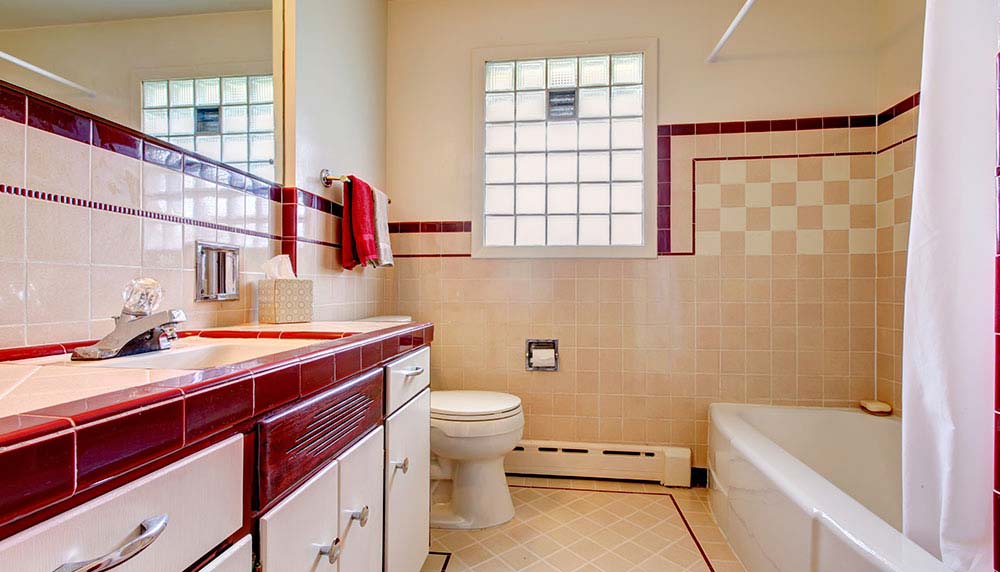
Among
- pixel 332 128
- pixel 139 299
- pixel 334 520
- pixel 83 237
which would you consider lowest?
pixel 334 520

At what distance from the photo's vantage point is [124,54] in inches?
40.5

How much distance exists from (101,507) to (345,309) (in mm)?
1615

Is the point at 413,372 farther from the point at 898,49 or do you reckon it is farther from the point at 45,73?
the point at 898,49

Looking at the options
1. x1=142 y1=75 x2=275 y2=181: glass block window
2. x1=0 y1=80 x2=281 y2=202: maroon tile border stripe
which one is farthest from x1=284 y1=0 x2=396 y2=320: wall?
x1=0 y1=80 x2=281 y2=202: maroon tile border stripe

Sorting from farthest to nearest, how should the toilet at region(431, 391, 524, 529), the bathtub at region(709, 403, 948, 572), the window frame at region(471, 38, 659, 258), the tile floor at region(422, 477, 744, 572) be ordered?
the window frame at region(471, 38, 659, 258) < the toilet at region(431, 391, 524, 529) < the tile floor at region(422, 477, 744, 572) < the bathtub at region(709, 403, 948, 572)

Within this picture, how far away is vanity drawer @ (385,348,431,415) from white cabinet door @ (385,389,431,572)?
0.09 ft

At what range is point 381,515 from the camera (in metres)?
1.11

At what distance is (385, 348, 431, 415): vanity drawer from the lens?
1.16m

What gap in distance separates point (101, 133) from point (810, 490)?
74.3 inches

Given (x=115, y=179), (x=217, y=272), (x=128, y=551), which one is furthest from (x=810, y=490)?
(x=115, y=179)

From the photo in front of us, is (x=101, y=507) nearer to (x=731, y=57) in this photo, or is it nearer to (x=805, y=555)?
(x=805, y=555)

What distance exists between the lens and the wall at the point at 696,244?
2.16 metres

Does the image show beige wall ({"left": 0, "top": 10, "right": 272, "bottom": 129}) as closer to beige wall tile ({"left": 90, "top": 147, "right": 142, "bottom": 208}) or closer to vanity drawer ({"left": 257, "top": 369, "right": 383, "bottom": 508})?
beige wall tile ({"left": 90, "top": 147, "right": 142, "bottom": 208})

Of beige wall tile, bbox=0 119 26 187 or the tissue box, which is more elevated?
beige wall tile, bbox=0 119 26 187
